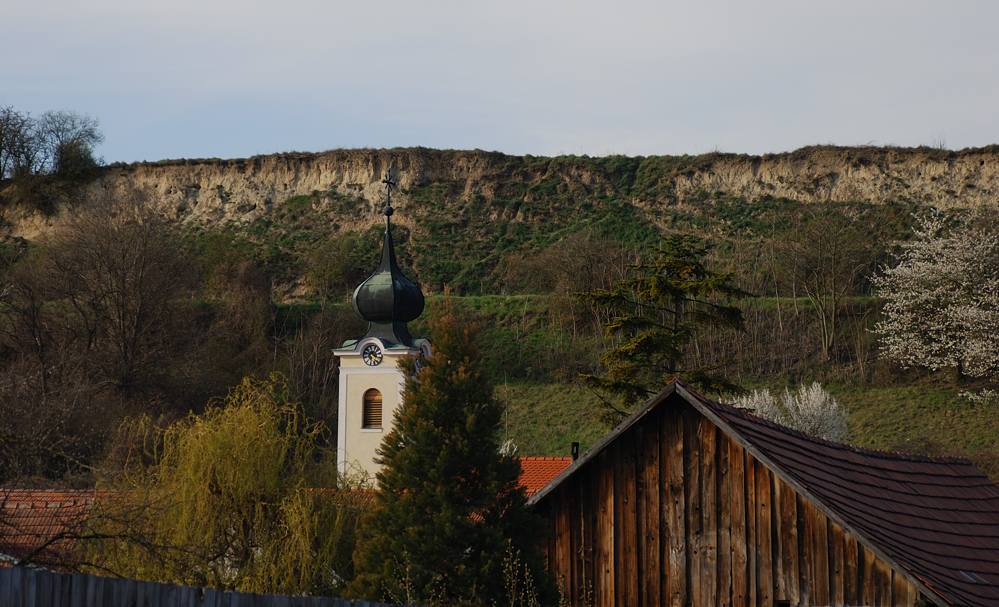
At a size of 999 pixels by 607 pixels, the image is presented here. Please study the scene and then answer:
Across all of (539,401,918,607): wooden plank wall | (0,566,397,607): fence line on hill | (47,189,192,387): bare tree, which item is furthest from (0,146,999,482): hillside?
(0,566,397,607): fence line on hill

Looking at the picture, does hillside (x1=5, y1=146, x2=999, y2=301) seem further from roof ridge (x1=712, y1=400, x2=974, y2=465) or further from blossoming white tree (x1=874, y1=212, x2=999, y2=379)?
roof ridge (x1=712, y1=400, x2=974, y2=465)

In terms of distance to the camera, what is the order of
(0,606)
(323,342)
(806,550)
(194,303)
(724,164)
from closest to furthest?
(0,606) → (806,550) → (323,342) → (194,303) → (724,164)

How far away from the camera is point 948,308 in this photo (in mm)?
41469

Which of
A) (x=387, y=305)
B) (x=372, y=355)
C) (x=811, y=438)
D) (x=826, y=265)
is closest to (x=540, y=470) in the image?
(x=372, y=355)

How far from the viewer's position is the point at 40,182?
67.9 meters

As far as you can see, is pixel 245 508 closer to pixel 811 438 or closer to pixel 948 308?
pixel 811 438

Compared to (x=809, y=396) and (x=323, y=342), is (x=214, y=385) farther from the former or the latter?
(x=809, y=396)

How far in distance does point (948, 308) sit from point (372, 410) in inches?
1019

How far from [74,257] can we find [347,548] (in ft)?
98.8

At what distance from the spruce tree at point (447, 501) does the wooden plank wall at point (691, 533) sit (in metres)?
0.93

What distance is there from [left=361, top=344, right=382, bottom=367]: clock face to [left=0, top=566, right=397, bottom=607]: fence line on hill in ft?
60.6

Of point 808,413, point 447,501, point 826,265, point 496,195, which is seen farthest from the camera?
point 496,195

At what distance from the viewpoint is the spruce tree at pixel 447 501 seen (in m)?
9.76

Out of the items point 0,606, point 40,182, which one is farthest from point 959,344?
point 40,182
